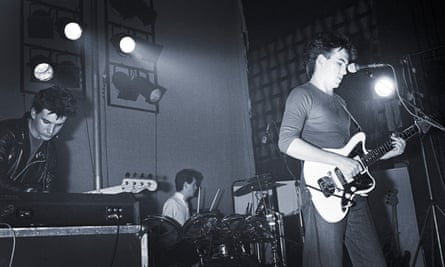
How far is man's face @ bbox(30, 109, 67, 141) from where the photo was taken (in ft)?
10.3

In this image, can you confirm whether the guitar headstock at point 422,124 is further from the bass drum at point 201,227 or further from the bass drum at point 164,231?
the bass drum at point 164,231

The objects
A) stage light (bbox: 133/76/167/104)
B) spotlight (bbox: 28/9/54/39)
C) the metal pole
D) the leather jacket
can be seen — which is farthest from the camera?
stage light (bbox: 133/76/167/104)

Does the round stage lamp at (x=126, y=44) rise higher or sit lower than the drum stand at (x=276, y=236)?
higher

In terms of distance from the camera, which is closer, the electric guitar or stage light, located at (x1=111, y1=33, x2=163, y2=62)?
the electric guitar

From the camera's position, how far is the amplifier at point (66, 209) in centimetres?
207

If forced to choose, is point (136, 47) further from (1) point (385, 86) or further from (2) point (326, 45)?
(2) point (326, 45)

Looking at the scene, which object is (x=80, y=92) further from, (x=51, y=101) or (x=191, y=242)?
(x=191, y=242)

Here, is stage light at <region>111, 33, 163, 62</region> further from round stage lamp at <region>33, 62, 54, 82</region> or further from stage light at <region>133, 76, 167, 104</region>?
round stage lamp at <region>33, 62, 54, 82</region>

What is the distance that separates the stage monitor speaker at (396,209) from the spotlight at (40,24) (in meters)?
3.69

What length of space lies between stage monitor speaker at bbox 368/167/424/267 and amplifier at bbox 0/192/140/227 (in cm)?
265

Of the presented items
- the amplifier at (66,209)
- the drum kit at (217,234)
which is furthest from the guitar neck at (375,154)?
the drum kit at (217,234)

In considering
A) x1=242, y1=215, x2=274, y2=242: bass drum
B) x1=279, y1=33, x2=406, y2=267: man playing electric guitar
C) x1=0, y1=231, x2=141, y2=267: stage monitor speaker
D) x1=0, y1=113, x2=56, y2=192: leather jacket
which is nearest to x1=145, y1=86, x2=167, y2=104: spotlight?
x1=242, y1=215, x2=274, y2=242: bass drum

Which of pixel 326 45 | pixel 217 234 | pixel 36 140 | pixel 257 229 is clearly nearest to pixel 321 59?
pixel 326 45

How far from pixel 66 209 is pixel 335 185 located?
4.40 feet
